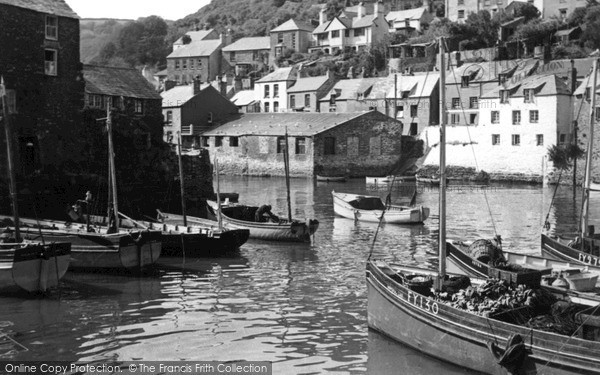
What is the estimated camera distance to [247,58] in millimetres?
139625

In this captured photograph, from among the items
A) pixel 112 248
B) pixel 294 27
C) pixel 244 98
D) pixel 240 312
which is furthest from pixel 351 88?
pixel 240 312

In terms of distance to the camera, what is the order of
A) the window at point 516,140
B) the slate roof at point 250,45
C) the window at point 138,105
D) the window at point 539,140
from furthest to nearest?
the slate roof at point 250,45, the window at point 516,140, the window at point 539,140, the window at point 138,105

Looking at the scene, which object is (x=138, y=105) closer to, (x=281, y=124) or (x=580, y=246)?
(x=281, y=124)

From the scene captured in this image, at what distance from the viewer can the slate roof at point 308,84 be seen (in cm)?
9831

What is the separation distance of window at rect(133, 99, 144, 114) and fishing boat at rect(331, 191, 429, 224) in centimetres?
1580

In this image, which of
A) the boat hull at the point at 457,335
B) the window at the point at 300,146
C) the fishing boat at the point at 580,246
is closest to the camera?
the boat hull at the point at 457,335

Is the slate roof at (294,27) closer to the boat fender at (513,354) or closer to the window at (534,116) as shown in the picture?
the window at (534,116)

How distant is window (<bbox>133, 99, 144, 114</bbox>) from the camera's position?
56.3 metres

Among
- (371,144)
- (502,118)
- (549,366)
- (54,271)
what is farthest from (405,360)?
(371,144)

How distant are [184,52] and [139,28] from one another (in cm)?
4973

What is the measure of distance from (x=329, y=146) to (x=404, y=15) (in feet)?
180

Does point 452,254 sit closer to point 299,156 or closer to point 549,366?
point 549,366

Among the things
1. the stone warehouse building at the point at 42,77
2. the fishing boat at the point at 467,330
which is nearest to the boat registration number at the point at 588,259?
the fishing boat at the point at 467,330

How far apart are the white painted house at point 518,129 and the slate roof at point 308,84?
2296 centimetres
